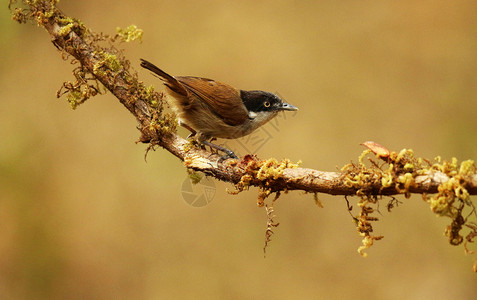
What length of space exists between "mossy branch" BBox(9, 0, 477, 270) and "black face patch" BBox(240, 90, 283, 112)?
72cm

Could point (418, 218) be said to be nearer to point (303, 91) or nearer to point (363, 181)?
point (303, 91)

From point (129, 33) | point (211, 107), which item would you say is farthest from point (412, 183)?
point (129, 33)

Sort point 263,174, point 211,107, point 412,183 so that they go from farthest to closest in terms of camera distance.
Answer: point 211,107, point 263,174, point 412,183

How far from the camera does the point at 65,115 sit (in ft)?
16.3

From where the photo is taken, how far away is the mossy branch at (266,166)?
1728 mm

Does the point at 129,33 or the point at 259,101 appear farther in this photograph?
the point at 259,101

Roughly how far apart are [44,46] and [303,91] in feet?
8.92

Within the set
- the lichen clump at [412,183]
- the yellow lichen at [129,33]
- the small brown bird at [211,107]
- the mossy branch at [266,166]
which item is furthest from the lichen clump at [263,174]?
the yellow lichen at [129,33]

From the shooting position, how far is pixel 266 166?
→ 82.9 inches

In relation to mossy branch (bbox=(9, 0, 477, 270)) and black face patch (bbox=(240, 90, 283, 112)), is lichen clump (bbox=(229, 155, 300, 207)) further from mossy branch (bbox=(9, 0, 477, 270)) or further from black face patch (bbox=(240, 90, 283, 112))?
black face patch (bbox=(240, 90, 283, 112))

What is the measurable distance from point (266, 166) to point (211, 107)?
2.90 feet

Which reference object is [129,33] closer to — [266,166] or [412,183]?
[266,166]

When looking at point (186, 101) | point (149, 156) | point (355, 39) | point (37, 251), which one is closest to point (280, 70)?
point (355, 39)

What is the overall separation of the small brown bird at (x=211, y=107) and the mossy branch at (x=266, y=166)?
340 millimetres
